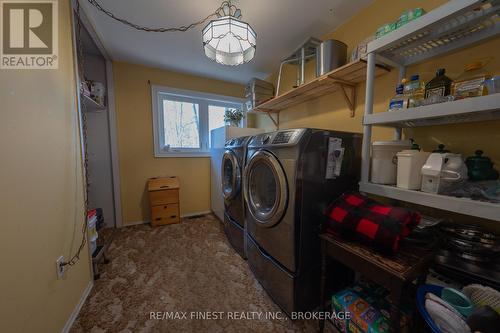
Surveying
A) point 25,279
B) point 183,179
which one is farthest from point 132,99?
point 25,279

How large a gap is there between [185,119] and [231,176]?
1.52 meters

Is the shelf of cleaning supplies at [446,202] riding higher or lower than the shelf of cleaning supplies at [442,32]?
lower

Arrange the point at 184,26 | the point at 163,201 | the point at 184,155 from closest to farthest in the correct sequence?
the point at 184,26, the point at 163,201, the point at 184,155

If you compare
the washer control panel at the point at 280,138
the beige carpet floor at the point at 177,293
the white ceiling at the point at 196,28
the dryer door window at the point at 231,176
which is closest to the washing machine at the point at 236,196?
the dryer door window at the point at 231,176

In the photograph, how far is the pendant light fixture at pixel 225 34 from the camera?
1.09 metres

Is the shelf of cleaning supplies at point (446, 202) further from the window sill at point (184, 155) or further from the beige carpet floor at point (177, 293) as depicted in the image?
the window sill at point (184, 155)

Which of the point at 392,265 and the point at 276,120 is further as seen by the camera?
the point at 276,120

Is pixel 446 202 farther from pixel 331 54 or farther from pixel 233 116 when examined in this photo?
pixel 233 116

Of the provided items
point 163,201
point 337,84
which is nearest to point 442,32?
point 337,84

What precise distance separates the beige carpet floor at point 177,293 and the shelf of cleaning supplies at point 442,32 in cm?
169

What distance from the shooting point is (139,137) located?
2531mm

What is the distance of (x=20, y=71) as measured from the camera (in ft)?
2.62

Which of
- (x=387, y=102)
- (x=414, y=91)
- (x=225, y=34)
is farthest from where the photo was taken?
(x=387, y=102)

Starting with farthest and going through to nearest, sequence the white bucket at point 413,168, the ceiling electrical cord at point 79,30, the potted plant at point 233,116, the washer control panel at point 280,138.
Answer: the potted plant at point 233,116 < the ceiling electrical cord at point 79,30 < the washer control panel at point 280,138 < the white bucket at point 413,168
